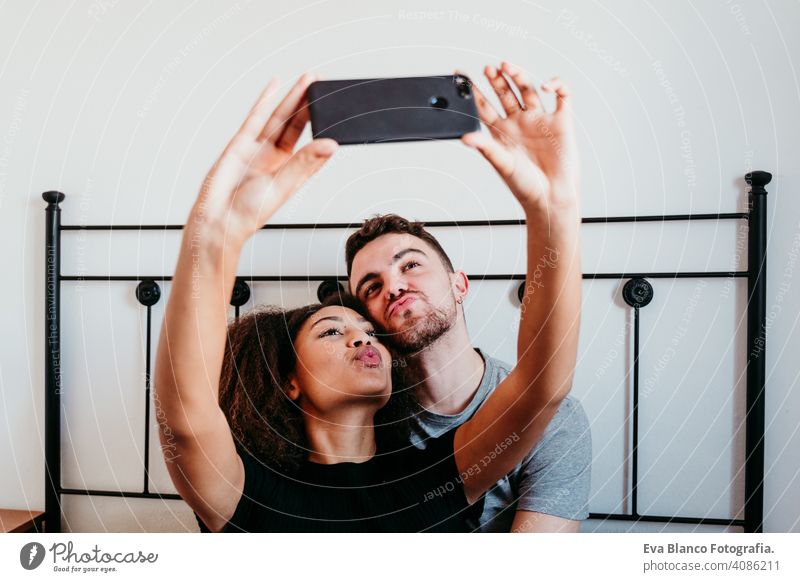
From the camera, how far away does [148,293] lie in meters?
0.80

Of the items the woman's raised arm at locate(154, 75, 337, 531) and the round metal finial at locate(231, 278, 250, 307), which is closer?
the woman's raised arm at locate(154, 75, 337, 531)

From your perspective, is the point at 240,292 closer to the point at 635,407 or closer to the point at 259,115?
the point at 259,115

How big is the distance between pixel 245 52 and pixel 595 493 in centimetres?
76

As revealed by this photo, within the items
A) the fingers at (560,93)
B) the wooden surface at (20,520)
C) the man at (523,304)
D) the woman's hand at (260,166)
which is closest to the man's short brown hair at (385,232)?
the man at (523,304)

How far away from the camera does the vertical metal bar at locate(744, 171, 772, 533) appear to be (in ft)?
2.38

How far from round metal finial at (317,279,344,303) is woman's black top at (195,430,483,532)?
218 mm

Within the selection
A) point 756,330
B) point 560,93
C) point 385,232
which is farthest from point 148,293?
point 756,330

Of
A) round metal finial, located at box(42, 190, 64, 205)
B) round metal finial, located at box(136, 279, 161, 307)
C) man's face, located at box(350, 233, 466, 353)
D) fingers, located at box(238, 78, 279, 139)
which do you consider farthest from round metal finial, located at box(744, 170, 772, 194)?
round metal finial, located at box(42, 190, 64, 205)

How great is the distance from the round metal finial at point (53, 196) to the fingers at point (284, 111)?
1.07ft

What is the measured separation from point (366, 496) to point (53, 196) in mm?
599

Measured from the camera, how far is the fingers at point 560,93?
718 millimetres

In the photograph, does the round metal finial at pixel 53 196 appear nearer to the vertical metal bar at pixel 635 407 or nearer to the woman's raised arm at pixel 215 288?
the woman's raised arm at pixel 215 288

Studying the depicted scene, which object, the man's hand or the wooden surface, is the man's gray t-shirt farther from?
the wooden surface
